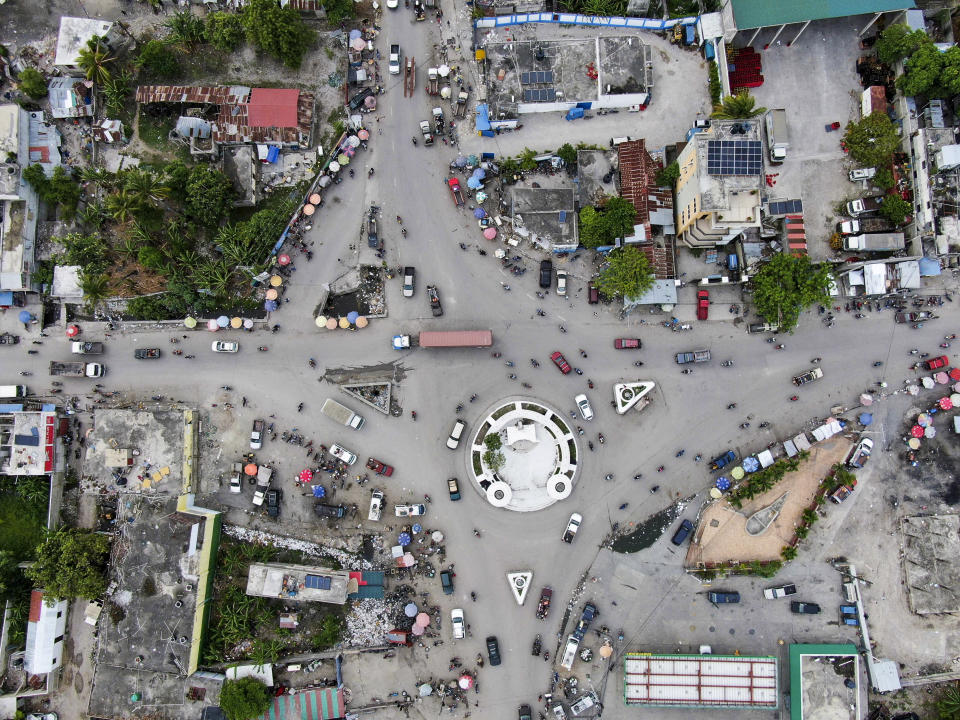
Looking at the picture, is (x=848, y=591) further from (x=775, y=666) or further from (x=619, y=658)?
(x=619, y=658)

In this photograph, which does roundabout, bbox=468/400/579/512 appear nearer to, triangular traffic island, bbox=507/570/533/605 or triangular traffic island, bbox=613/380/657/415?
triangular traffic island, bbox=613/380/657/415

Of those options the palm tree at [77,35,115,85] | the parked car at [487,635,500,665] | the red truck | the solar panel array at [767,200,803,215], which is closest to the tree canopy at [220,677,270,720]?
the parked car at [487,635,500,665]

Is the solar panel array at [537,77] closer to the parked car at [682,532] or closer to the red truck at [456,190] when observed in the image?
the red truck at [456,190]

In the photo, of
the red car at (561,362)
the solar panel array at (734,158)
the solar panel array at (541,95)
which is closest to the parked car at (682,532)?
the red car at (561,362)

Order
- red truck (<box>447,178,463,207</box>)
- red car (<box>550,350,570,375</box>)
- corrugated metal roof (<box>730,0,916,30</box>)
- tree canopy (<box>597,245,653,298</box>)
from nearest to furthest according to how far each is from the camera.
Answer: tree canopy (<box>597,245,653,298</box>) → corrugated metal roof (<box>730,0,916,30</box>) → red car (<box>550,350,570,375</box>) → red truck (<box>447,178,463,207</box>)

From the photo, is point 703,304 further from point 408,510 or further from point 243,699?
Result: point 243,699

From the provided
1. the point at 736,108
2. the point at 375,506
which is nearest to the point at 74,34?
the point at 375,506
